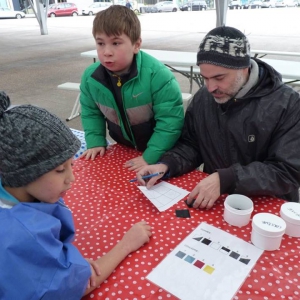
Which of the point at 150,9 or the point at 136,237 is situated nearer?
the point at 136,237

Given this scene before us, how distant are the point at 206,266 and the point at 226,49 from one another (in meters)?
0.82

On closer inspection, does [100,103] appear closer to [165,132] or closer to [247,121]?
[165,132]

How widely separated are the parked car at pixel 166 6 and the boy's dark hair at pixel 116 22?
29.4 m

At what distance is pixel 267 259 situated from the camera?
934mm

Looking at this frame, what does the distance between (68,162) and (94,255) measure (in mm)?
331

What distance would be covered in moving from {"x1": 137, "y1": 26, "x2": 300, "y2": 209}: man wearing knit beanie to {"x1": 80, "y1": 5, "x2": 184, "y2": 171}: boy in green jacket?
0.15m

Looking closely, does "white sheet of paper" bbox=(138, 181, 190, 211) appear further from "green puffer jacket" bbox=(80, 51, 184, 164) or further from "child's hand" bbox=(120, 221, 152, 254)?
"green puffer jacket" bbox=(80, 51, 184, 164)

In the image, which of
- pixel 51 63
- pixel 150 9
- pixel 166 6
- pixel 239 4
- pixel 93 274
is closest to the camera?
pixel 93 274

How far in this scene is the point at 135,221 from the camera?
1143 millimetres

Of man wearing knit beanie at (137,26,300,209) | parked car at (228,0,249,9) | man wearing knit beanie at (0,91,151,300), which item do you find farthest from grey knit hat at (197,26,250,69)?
parked car at (228,0,249,9)

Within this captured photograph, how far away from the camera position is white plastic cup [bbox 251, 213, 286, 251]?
3.09 ft

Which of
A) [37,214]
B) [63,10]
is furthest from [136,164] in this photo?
[63,10]

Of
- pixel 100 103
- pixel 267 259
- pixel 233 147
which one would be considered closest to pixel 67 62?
pixel 100 103

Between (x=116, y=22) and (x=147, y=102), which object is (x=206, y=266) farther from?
(x=116, y=22)
